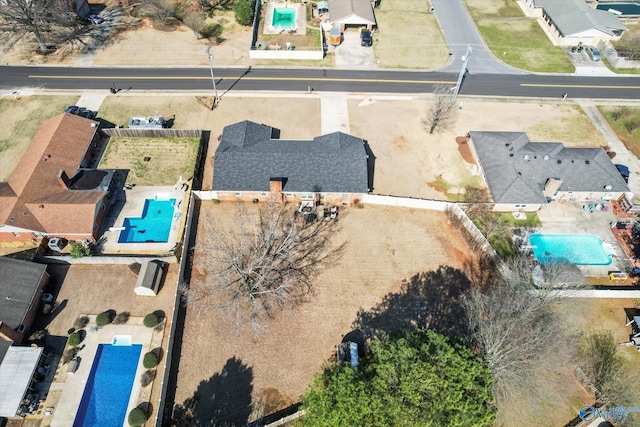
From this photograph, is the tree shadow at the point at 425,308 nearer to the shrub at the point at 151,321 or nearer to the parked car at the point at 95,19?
the shrub at the point at 151,321

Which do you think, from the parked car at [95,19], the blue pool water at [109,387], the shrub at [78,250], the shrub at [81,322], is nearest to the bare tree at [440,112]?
the blue pool water at [109,387]

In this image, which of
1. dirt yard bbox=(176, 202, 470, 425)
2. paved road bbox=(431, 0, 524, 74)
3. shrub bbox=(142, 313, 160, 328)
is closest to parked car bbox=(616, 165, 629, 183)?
paved road bbox=(431, 0, 524, 74)

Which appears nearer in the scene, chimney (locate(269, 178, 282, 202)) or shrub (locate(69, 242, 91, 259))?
shrub (locate(69, 242, 91, 259))

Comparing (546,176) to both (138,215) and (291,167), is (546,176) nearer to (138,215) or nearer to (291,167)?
(291,167)

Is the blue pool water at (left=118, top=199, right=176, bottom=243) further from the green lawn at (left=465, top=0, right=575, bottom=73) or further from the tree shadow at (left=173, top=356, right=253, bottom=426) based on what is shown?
the green lawn at (left=465, top=0, right=575, bottom=73)

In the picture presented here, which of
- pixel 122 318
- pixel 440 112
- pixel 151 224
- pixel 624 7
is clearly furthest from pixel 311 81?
pixel 624 7

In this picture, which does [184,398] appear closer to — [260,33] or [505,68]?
[260,33]

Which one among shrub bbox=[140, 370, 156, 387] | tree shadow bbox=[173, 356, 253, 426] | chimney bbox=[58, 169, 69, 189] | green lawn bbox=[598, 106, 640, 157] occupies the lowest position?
tree shadow bbox=[173, 356, 253, 426]
